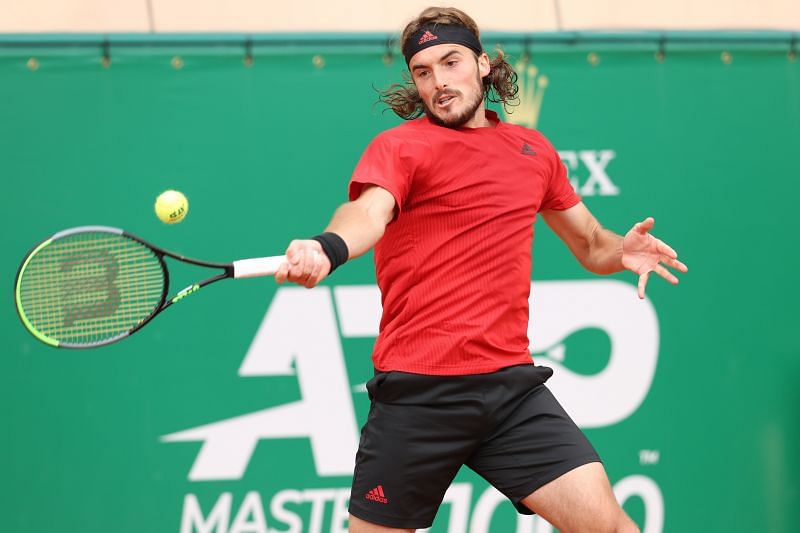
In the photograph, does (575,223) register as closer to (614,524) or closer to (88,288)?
(614,524)

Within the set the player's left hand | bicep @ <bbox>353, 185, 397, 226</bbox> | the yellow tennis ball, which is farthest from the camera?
the player's left hand

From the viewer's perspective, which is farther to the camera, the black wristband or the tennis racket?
the tennis racket

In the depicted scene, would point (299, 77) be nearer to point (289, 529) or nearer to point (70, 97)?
point (70, 97)

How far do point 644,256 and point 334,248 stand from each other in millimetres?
1088

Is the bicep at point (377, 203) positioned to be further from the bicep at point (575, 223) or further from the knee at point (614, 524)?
the knee at point (614, 524)

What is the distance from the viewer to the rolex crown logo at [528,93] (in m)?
4.54

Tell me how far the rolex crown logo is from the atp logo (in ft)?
2.15

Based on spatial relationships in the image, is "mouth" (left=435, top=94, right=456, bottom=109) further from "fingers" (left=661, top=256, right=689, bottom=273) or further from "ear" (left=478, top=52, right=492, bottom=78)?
"fingers" (left=661, top=256, right=689, bottom=273)

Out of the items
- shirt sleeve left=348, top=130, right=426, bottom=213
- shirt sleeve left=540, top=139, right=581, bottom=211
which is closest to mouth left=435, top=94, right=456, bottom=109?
shirt sleeve left=348, top=130, right=426, bottom=213

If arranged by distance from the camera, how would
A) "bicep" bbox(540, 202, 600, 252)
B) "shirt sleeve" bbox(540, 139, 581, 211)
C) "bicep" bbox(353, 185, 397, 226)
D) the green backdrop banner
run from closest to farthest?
"bicep" bbox(353, 185, 397, 226) → "shirt sleeve" bbox(540, 139, 581, 211) → "bicep" bbox(540, 202, 600, 252) → the green backdrop banner

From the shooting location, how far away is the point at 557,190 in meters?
3.40

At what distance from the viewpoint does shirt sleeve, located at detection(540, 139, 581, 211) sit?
3361 millimetres

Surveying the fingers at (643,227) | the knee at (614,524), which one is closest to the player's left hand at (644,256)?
the fingers at (643,227)

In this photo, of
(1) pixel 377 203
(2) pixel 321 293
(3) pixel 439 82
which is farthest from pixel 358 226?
(2) pixel 321 293
